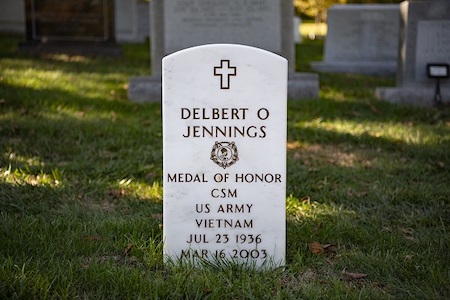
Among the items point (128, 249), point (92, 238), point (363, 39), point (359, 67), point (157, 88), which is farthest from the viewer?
point (363, 39)

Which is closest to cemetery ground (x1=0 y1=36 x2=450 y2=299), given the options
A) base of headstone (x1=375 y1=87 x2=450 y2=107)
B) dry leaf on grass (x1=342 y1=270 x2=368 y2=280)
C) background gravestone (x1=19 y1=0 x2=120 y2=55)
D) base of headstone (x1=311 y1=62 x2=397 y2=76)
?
dry leaf on grass (x1=342 y1=270 x2=368 y2=280)

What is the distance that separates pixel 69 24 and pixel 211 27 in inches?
224

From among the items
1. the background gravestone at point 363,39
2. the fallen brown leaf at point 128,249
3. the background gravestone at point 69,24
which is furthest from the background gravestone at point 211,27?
the background gravestone at point 69,24

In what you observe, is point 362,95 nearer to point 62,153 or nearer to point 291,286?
point 62,153

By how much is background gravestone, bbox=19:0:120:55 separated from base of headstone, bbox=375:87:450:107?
6.34 meters

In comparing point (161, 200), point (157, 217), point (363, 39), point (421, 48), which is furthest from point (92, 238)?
point (363, 39)

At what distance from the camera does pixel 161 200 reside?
392 cm

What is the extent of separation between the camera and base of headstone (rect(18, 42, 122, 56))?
11953mm

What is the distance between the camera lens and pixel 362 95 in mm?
8250

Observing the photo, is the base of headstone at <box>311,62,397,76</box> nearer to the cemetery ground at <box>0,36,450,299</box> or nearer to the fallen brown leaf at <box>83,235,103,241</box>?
the cemetery ground at <box>0,36,450,299</box>

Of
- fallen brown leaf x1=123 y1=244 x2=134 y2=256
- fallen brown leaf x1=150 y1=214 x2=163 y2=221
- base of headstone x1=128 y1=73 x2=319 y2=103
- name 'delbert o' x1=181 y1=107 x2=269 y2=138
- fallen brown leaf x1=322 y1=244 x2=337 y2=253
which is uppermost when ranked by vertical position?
name 'delbert o' x1=181 y1=107 x2=269 y2=138

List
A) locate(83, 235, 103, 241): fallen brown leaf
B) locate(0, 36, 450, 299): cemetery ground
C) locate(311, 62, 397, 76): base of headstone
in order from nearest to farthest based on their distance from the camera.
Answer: locate(0, 36, 450, 299): cemetery ground → locate(83, 235, 103, 241): fallen brown leaf → locate(311, 62, 397, 76): base of headstone

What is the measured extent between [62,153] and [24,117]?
115 cm

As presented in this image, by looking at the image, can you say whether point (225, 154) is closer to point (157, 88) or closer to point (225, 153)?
point (225, 153)
